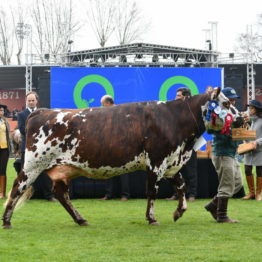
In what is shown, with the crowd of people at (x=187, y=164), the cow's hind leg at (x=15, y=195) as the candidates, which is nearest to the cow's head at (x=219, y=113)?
the crowd of people at (x=187, y=164)

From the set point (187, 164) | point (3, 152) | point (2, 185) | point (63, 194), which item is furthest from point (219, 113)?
point (2, 185)

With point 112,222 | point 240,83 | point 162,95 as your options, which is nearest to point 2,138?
point 112,222

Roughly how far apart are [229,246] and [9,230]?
3.15 metres

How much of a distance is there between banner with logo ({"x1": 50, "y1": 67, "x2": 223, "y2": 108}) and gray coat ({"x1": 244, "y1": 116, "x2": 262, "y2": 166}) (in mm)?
5056

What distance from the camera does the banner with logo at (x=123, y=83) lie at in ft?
57.9

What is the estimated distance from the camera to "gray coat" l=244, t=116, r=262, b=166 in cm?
1245

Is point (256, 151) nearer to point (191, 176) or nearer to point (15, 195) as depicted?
point (191, 176)

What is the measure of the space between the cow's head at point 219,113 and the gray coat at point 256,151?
3.66 m

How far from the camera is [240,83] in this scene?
32719 mm

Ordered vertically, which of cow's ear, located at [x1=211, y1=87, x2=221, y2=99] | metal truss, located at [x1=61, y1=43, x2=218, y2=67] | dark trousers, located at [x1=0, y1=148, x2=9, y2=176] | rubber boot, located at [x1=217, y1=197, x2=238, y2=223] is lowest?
rubber boot, located at [x1=217, y1=197, x2=238, y2=223]

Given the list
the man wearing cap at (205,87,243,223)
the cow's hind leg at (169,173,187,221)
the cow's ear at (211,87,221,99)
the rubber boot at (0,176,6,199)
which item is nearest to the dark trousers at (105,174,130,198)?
the rubber boot at (0,176,6,199)

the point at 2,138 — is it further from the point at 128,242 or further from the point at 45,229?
the point at 128,242

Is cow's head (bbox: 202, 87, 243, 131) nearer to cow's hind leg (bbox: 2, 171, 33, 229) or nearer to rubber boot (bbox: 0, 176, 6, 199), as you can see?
cow's hind leg (bbox: 2, 171, 33, 229)

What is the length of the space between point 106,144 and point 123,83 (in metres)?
9.76
